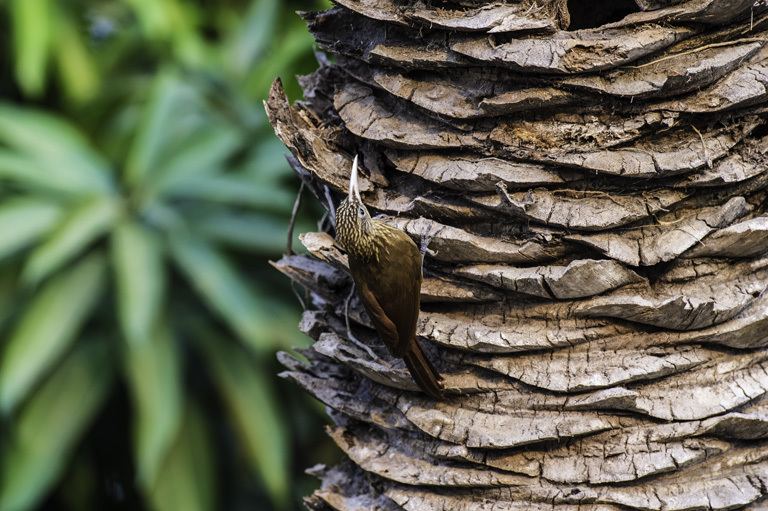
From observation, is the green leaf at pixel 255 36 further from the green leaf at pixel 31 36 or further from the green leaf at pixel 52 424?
the green leaf at pixel 52 424

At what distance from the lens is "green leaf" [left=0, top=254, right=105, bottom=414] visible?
3.47m

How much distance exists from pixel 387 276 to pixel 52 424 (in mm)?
3022

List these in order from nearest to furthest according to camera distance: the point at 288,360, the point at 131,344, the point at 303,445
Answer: the point at 288,360 < the point at 131,344 < the point at 303,445

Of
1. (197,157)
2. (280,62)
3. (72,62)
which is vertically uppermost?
(72,62)

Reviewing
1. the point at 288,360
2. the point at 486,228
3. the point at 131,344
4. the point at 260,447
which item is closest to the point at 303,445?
the point at 260,447

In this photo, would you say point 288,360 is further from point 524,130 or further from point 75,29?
point 75,29

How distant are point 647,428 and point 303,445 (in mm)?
3477

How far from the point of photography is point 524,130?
124 cm

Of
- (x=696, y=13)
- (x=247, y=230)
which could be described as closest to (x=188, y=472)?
(x=247, y=230)

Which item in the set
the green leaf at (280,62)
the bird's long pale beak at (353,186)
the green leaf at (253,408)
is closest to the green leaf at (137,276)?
the green leaf at (253,408)

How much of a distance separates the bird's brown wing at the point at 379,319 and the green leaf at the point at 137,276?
2101 millimetres

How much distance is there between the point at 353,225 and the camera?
140 centimetres

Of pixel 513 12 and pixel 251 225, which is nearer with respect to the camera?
pixel 513 12

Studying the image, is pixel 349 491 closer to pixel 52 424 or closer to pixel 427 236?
pixel 427 236
